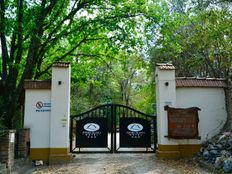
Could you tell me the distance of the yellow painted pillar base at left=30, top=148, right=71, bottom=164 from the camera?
9180 millimetres

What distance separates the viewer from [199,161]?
8867mm

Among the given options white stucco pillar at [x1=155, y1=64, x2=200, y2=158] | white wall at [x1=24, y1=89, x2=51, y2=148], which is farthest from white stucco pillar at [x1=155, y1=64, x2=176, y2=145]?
white wall at [x1=24, y1=89, x2=51, y2=148]

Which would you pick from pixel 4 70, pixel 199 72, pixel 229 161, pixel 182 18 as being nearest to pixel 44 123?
pixel 4 70

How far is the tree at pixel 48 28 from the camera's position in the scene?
379 inches

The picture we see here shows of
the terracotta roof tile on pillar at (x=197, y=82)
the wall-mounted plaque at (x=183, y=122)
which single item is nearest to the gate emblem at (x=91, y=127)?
the wall-mounted plaque at (x=183, y=122)

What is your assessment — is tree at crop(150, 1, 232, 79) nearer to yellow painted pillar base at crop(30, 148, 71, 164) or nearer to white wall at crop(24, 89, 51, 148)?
white wall at crop(24, 89, 51, 148)

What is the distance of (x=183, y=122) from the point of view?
969 cm

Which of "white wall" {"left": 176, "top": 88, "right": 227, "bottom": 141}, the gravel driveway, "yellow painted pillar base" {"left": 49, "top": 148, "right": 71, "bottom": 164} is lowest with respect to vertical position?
the gravel driveway

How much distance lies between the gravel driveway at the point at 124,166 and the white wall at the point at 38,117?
1028 millimetres

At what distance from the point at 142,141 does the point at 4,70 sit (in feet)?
A: 19.0

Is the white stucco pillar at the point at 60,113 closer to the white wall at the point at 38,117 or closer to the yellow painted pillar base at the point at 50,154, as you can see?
the yellow painted pillar base at the point at 50,154

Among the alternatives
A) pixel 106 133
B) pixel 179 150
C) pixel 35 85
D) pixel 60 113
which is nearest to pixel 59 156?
pixel 60 113

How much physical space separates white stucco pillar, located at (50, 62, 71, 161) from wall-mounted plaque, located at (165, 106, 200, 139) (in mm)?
3456

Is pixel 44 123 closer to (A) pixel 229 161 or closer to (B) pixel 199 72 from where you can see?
(A) pixel 229 161
